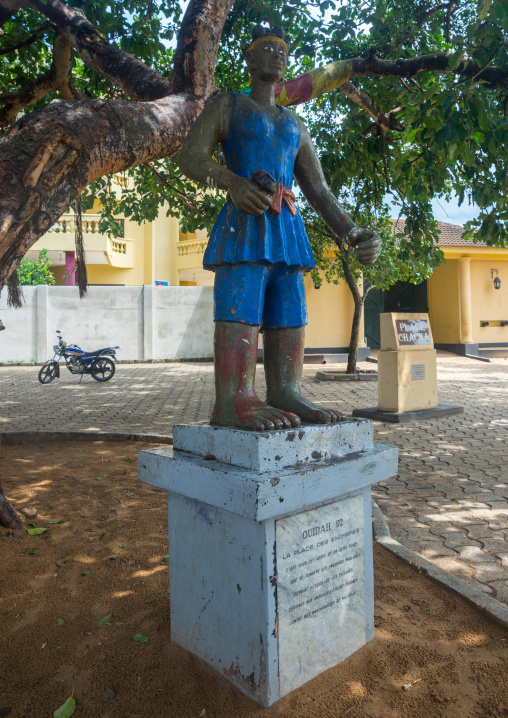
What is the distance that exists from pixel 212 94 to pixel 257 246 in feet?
8.30

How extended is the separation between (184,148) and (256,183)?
1.26ft

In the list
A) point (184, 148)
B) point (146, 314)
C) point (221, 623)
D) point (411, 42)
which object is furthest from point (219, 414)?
point (146, 314)

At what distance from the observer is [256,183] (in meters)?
1.92

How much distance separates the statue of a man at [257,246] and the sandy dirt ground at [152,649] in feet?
3.06

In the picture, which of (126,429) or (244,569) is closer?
(244,569)

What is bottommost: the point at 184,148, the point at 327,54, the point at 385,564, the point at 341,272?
the point at 385,564

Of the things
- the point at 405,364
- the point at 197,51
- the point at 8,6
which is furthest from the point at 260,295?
the point at 405,364

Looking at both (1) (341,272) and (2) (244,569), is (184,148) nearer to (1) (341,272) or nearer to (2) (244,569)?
(2) (244,569)

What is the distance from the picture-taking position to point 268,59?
84.0 inches

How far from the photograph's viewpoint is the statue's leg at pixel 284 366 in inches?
87.4

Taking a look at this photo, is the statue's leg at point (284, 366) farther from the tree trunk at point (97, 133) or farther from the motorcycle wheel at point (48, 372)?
the motorcycle wheel at point (48, 372)

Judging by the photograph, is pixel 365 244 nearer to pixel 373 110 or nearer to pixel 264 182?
pixel 264 182

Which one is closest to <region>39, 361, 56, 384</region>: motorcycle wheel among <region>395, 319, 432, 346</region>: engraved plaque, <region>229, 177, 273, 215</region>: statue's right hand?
<region>395, 319, 432, 346</region>: engraved plaque

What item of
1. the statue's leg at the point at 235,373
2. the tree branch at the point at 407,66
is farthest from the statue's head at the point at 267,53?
the tree branch at the point at 407,66
